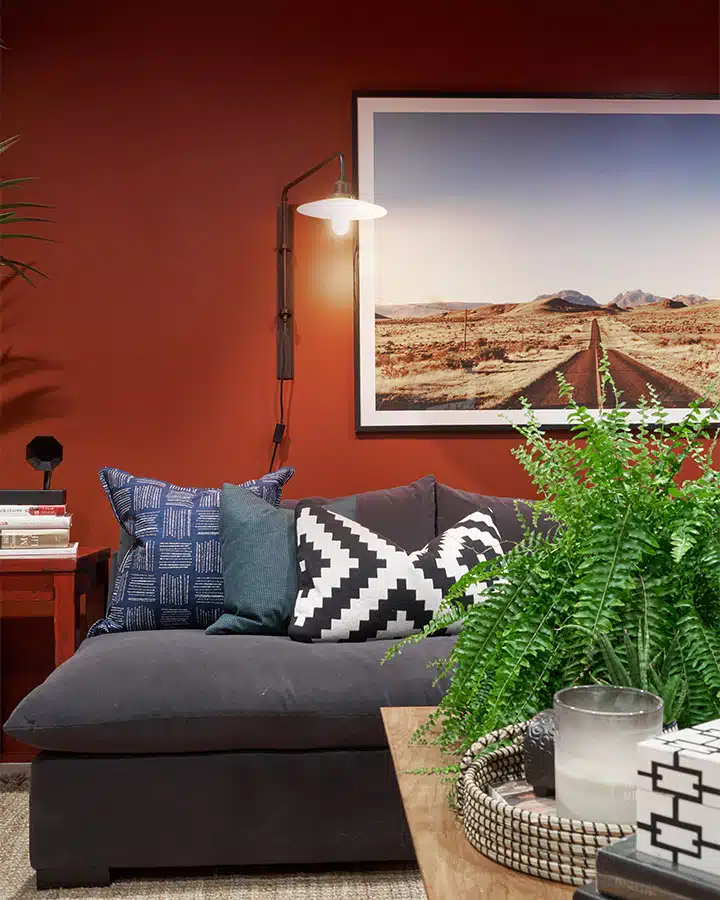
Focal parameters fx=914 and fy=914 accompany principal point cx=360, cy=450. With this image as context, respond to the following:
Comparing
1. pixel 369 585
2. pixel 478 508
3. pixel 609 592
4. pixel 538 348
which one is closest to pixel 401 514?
pixel 478 508

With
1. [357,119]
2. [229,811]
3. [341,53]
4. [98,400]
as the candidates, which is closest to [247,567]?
[229,811]

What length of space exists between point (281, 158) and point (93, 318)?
883 mm

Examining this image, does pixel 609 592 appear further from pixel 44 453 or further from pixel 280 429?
pixel 44 453

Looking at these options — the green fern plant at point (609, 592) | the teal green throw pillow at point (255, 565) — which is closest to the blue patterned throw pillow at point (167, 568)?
the teal green throw pillow at point (255, 565)

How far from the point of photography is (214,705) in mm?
2105

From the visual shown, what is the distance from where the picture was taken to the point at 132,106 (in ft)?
10.7

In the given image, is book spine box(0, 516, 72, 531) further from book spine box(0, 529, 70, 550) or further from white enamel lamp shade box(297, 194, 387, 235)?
white enamel lamp shade box(297, 194, 387, 235)

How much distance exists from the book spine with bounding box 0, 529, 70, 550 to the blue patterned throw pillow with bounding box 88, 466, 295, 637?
8.5 inches

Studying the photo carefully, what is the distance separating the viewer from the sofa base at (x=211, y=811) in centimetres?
210

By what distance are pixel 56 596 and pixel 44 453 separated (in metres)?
0.58

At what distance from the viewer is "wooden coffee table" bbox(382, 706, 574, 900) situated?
916 millimetres

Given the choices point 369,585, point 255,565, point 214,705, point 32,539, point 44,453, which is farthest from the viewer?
point 44,453

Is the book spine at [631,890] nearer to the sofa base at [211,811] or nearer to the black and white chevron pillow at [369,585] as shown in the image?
the sofa base at [211,811]

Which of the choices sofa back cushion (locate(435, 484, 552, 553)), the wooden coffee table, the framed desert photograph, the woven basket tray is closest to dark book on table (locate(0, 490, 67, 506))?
the framed desert photograph
